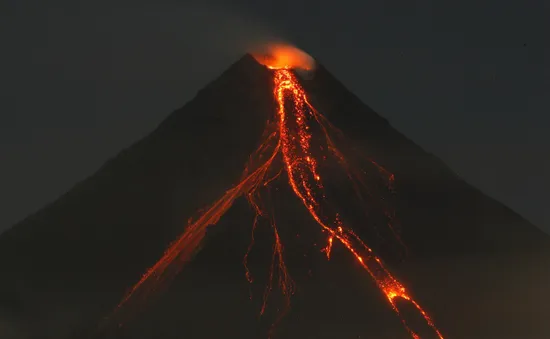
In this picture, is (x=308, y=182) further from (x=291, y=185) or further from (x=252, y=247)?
(x=252, y=247)

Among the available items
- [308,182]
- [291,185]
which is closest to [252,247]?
[291,185]

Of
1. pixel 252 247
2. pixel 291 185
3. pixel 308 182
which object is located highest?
pixel 308 182

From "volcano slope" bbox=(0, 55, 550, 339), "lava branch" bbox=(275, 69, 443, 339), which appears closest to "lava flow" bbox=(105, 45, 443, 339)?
"lava branch" bbox=(275, 69, 443, 339)

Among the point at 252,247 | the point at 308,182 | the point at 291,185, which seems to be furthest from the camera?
the point at 308,182

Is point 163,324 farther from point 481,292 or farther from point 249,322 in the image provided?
point 481,292

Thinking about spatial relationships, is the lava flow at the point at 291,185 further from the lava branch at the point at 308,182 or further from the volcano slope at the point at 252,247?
the volcano slope at the point at 252,247

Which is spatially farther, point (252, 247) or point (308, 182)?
point (308, 182)

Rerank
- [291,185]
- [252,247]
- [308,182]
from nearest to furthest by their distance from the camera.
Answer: [252,247] < [291,185] < [308,182]

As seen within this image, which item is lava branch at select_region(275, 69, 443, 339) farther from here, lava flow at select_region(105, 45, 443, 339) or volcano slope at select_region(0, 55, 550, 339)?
volcano slope at select_region(0, 55, 550, 339)
